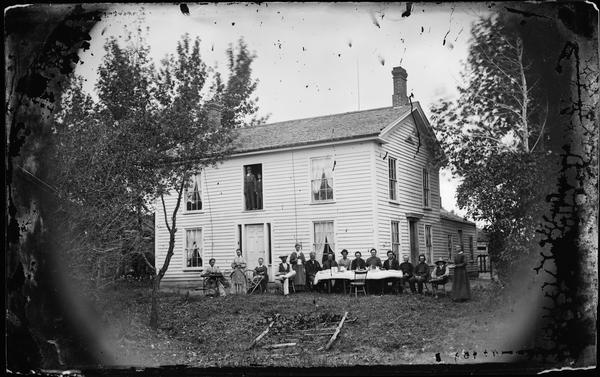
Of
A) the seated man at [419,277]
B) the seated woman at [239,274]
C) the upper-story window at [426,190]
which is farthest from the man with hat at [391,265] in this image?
the seated woman at [239,274]

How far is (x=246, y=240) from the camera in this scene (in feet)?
21.5

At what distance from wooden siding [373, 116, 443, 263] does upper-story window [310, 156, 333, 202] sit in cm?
70

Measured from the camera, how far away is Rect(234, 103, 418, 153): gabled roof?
6349 mm

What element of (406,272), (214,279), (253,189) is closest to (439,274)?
(406,272)

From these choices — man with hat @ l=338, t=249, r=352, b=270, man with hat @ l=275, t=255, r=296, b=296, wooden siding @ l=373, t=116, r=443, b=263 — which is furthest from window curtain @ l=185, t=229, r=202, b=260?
wooden siding @ l=373, t=116, r=443, b=263

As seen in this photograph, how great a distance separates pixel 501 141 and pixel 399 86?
1.51m

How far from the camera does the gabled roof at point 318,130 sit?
250 inches

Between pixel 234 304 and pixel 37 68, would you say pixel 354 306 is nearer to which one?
pixel 234 304

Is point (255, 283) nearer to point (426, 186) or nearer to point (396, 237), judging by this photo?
point (396, 237)

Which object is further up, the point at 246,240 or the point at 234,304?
the point at 246,240

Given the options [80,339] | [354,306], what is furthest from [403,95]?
[80,339]

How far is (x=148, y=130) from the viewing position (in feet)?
21.0

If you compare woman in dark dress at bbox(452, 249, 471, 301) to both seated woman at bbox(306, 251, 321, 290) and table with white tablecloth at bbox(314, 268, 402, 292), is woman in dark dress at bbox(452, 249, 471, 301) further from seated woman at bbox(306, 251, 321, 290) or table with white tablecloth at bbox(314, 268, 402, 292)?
seated woman at bbox(306, 251, 321, 290)

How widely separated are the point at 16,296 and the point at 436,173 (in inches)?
215
